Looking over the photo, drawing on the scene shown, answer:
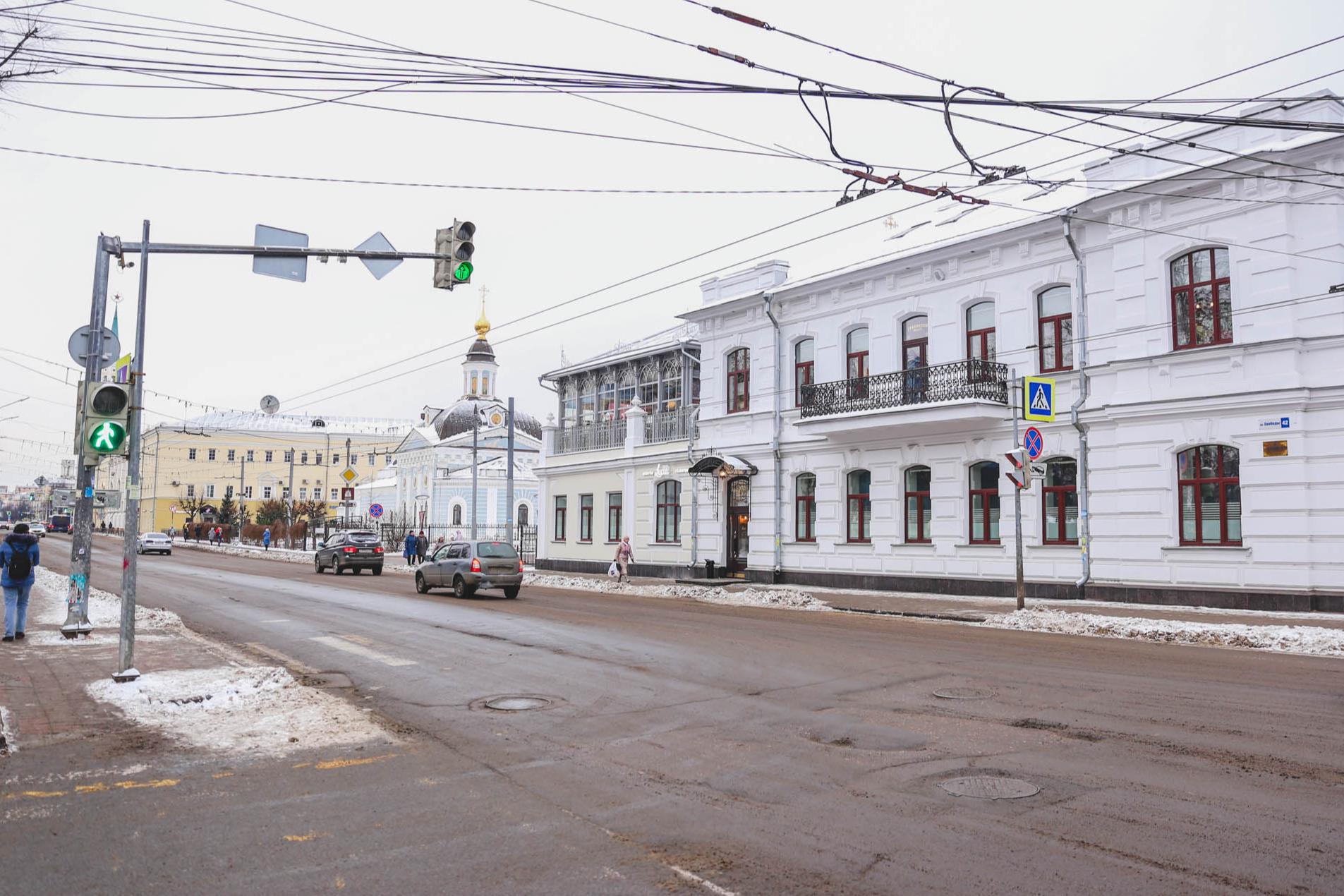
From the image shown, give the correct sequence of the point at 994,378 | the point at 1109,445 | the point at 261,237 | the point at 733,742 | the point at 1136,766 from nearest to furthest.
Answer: the point at 1136,766
the point at 733,742
the point at 261,237
the point at 1109,445
the point at 994,378

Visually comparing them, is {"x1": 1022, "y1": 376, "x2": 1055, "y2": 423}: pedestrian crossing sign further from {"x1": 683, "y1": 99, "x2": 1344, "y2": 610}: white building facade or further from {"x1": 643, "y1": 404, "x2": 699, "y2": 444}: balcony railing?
{"x1": 643, "y1": 404, "x2": 699, "y2": 444}: balcony railing

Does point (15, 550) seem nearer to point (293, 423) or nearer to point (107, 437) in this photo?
point (107, 437)

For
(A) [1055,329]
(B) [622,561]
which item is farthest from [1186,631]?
(B) [622,561]

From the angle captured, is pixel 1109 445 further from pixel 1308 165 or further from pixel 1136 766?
pixel 1136 766

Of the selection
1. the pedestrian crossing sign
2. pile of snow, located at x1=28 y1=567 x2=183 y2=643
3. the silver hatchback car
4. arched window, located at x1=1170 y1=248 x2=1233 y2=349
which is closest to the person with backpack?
pile of snow, located at x1=28 y1=567 x2=183 y2=643

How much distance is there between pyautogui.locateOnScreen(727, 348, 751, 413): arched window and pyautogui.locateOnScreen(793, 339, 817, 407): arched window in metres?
1.85

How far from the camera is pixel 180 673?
37.8ft

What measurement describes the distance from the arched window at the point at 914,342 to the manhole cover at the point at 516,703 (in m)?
19.2

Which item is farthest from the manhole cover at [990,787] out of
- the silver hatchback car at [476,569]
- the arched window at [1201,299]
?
the silver hatchback car at [476,569]

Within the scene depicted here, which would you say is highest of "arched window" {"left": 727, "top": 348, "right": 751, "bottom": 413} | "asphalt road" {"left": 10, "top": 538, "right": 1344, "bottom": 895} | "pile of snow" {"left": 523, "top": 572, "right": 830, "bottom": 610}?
"arched window" {"left": 727, "top": 348, "right": 751, "bottom": 413}

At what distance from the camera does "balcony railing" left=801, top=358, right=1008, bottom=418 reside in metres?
24.7

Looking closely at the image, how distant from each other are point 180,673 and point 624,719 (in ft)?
19.0

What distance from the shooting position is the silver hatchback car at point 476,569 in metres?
25.3

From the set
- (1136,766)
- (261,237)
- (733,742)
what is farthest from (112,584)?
(1136,766)
